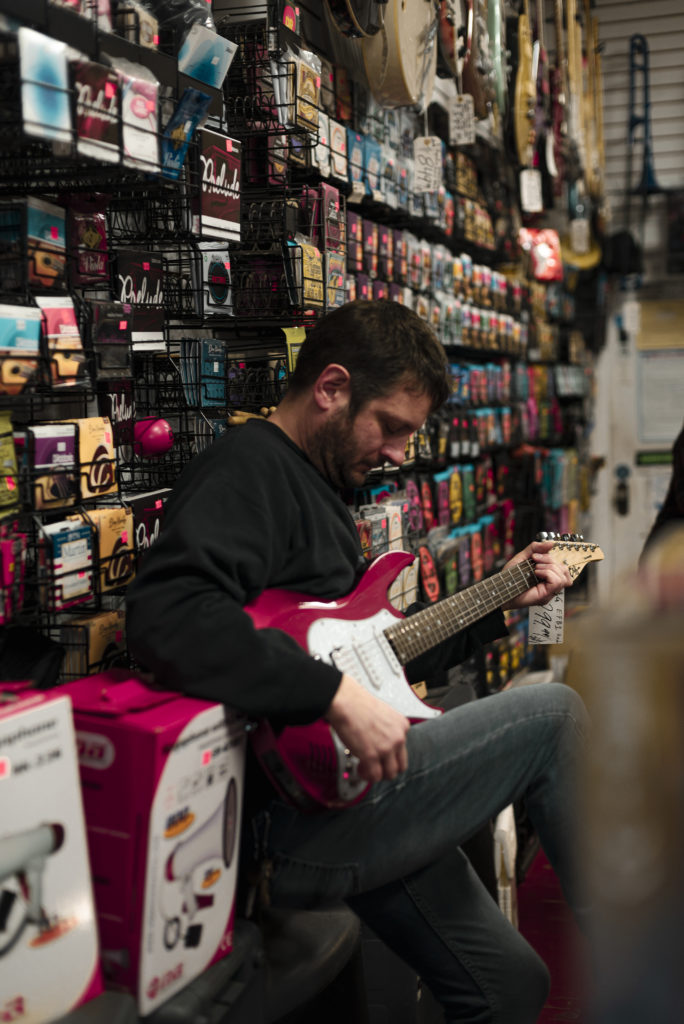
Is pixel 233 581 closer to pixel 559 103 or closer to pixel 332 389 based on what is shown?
pixel 332 389

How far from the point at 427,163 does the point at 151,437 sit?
1792 mm

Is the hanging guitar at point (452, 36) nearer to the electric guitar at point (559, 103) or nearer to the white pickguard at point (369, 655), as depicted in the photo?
the electric guitar at point (559, 103)

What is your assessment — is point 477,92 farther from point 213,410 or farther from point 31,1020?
point 31,1020

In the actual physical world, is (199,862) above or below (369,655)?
below

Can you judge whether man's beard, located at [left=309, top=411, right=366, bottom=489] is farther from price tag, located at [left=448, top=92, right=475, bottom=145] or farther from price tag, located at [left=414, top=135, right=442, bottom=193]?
price tag, located at [left=448, top=92, right=475, bottom=145]

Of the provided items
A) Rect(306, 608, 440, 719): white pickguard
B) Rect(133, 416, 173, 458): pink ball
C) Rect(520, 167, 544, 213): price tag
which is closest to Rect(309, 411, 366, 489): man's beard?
Rect(306, 608, 440, 719): white pickguard

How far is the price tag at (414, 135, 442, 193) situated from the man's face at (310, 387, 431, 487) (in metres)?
1.80

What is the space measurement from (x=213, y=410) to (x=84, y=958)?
4.71ft

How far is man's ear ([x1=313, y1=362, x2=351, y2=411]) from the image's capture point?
195 centimetres

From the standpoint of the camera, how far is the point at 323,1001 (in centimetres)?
199

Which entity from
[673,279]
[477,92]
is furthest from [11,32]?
[673,279]

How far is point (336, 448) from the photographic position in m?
1.97

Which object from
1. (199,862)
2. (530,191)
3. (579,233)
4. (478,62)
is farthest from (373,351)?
(579,233)

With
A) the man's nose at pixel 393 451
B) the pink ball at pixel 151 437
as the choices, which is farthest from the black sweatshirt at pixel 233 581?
the pink ball at pixel 151 437
